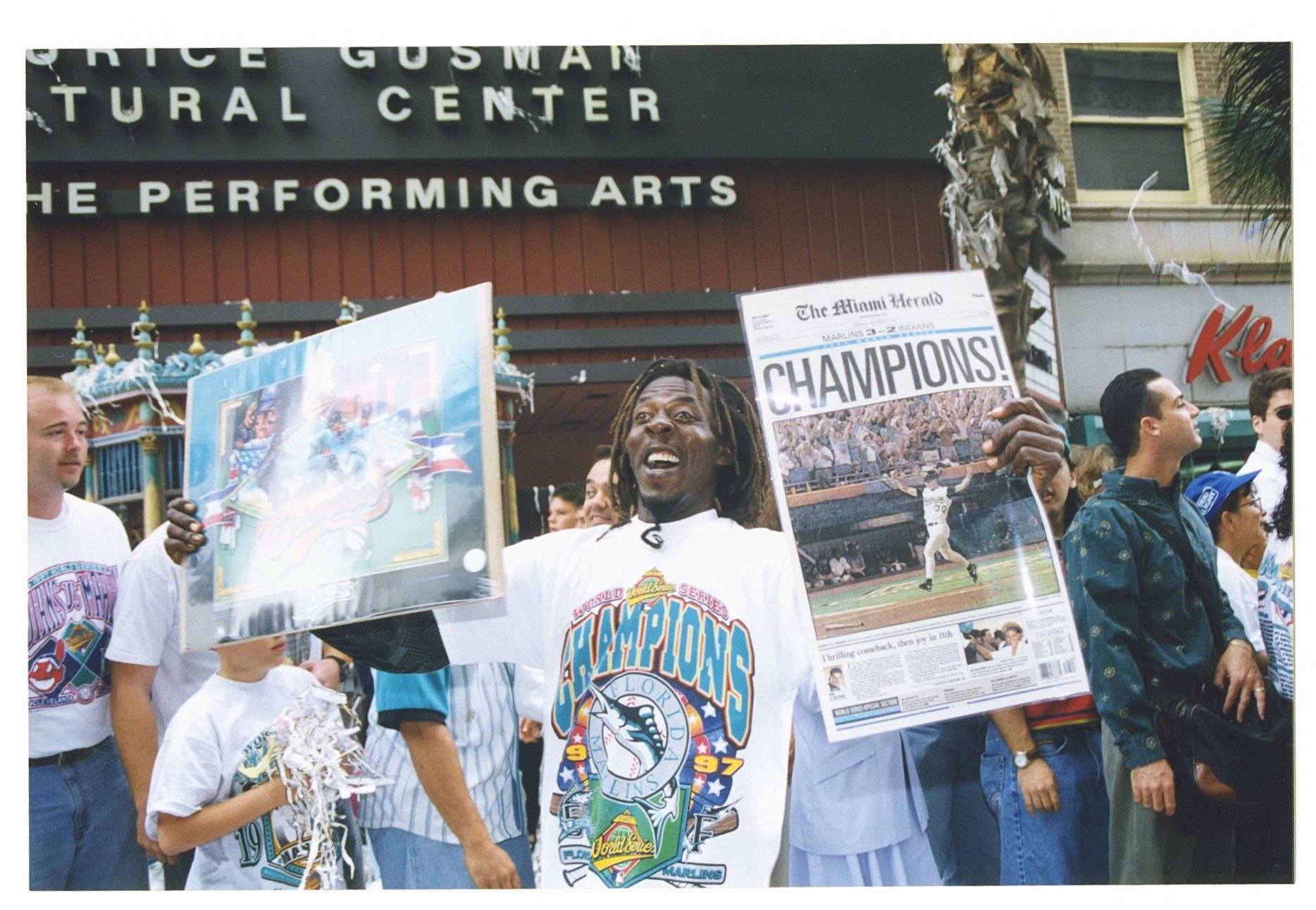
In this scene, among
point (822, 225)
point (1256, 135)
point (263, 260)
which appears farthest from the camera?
point (1256, 135)

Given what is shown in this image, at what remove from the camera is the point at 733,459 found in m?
2.76

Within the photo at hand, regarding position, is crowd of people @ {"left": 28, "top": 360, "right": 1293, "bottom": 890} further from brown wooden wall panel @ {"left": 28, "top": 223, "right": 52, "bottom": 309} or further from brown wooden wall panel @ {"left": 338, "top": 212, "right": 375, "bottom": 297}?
brown wooden wall panel @ {"left": 338, "top": 212, "right": 375, "bottom": 297}

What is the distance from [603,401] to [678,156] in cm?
77

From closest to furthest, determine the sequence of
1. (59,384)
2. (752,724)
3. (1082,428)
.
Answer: (752,724) → (59,384) → (1082,428)

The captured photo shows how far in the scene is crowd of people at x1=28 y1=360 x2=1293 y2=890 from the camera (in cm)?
262

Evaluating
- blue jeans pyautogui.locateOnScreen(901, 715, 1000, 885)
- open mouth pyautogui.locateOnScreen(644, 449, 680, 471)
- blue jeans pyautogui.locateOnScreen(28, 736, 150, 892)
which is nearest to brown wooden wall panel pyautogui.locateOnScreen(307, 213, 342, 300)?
open mouth pyautogui.locateOnScreen(644, 449, 680, 471)

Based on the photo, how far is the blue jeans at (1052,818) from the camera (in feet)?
9.03

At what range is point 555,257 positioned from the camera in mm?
A: 3100

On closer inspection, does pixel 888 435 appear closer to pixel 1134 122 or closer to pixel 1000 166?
pixel 1000 166

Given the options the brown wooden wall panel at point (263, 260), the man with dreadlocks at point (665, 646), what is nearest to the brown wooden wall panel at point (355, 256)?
the brown wooden wall panel at point (263, 260)

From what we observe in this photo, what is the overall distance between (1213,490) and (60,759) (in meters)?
3.08

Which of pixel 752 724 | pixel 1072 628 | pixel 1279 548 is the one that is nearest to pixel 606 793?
pixel 752 724

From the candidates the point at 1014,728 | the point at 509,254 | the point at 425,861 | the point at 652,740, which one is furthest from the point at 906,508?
the point at 425,861

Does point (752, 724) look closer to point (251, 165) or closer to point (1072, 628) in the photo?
point (1072, 628)
